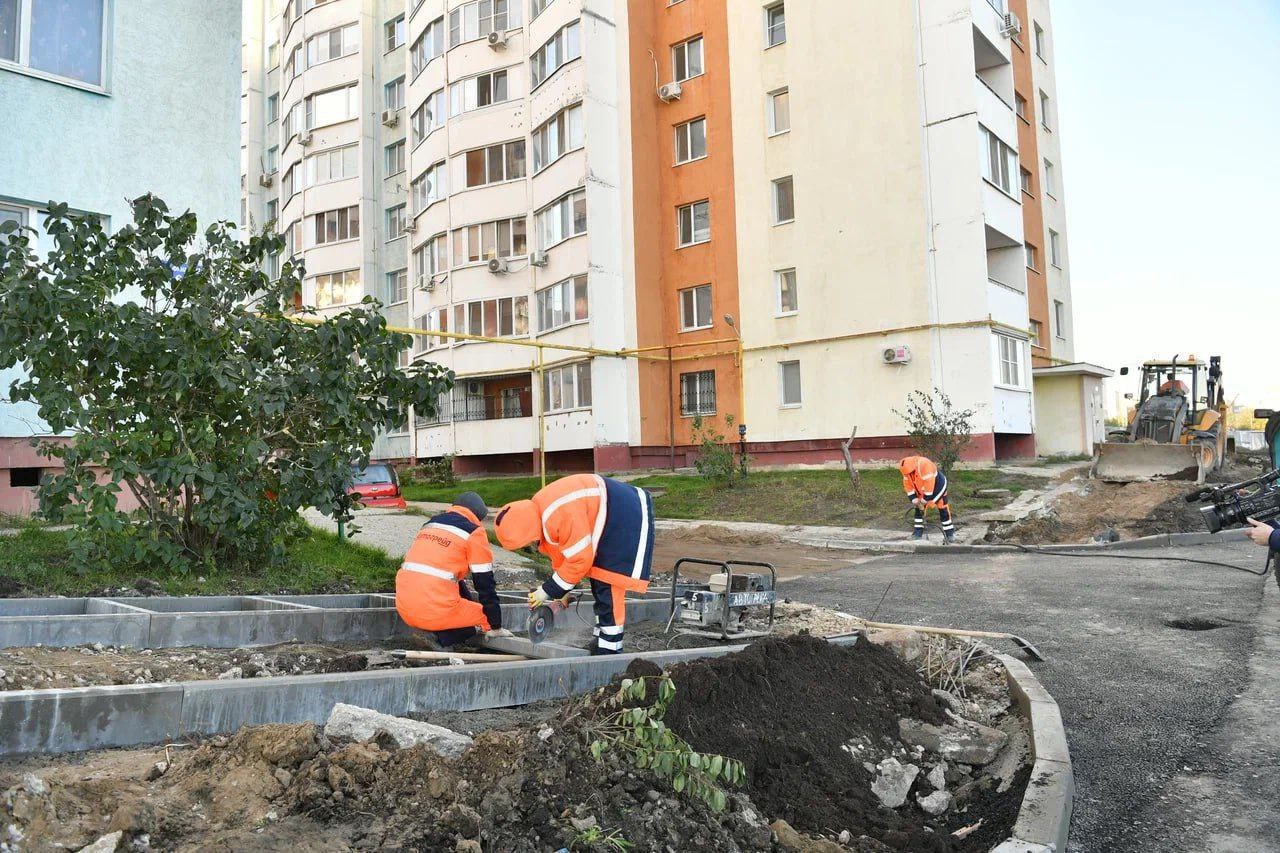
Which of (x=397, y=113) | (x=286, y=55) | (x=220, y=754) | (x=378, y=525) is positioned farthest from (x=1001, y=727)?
(x=286, y=55)

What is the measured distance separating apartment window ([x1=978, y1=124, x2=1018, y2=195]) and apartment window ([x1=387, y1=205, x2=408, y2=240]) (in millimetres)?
24484

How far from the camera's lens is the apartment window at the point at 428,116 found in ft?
113

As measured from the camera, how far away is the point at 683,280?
30.4 meters

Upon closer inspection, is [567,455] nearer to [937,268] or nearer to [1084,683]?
[937,268]

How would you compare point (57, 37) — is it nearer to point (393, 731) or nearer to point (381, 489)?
point (381, 489)

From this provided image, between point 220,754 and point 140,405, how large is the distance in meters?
5.51

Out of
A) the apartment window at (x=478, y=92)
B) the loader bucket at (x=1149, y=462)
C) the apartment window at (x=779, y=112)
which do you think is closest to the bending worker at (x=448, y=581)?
the loader bucket at (x=1149, y=462)

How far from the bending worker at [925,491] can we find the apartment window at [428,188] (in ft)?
77.4

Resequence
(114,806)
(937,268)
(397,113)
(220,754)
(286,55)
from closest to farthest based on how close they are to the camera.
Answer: (114,806) → (220,754) → (937,268) → (397,113) → (286,55)

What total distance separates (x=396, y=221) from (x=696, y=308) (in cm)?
1716

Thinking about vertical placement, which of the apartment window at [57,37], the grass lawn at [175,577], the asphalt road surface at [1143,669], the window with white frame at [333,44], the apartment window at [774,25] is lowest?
the asphalt road surface at [1143,669]

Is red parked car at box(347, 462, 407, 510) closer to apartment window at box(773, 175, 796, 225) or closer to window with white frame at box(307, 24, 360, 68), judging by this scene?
apartment window at box(773, 175, 796, 225)

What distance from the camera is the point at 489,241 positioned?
32.8 m

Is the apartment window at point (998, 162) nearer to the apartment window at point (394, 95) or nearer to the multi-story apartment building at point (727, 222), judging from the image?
the multi-story apartment building at point (727, 222)
